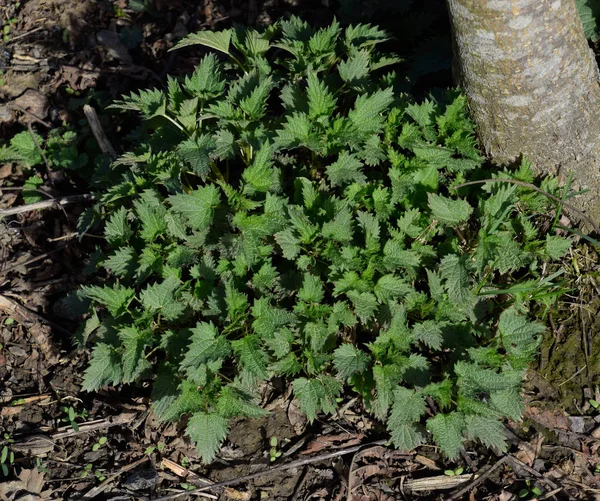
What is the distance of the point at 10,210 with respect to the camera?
11.3 ft

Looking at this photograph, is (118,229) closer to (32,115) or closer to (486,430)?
(32,115)

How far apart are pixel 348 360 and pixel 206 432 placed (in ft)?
2.08

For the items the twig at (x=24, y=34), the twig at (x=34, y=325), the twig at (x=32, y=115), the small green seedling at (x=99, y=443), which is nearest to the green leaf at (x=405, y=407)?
the small green seedling at (x=99, y=443)

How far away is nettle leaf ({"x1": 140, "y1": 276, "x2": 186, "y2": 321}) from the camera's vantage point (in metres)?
2.57

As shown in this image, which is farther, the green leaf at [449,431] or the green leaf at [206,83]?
the green leaf at [206,83]

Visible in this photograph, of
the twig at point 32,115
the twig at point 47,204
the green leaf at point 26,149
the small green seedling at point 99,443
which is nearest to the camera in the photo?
the small green seedling at point 99,443

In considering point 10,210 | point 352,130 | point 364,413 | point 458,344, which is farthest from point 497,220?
point 10,210

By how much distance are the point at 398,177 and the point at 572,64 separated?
89 centimetres

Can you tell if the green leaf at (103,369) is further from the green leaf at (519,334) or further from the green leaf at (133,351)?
the green leaf at (519,334)

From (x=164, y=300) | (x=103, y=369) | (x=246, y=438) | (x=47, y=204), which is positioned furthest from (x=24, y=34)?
(x=246, y=438)

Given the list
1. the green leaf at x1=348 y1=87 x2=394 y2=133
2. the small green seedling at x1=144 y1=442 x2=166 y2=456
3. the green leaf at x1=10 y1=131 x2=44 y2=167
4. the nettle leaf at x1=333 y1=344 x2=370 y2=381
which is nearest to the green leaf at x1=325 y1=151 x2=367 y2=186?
the green leaf at x1=348 y1=87 x2=394 y2=133

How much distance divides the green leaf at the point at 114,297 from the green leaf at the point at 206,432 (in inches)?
22.8

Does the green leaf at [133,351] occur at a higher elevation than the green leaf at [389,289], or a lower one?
lower

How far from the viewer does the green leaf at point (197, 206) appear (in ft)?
8.55
